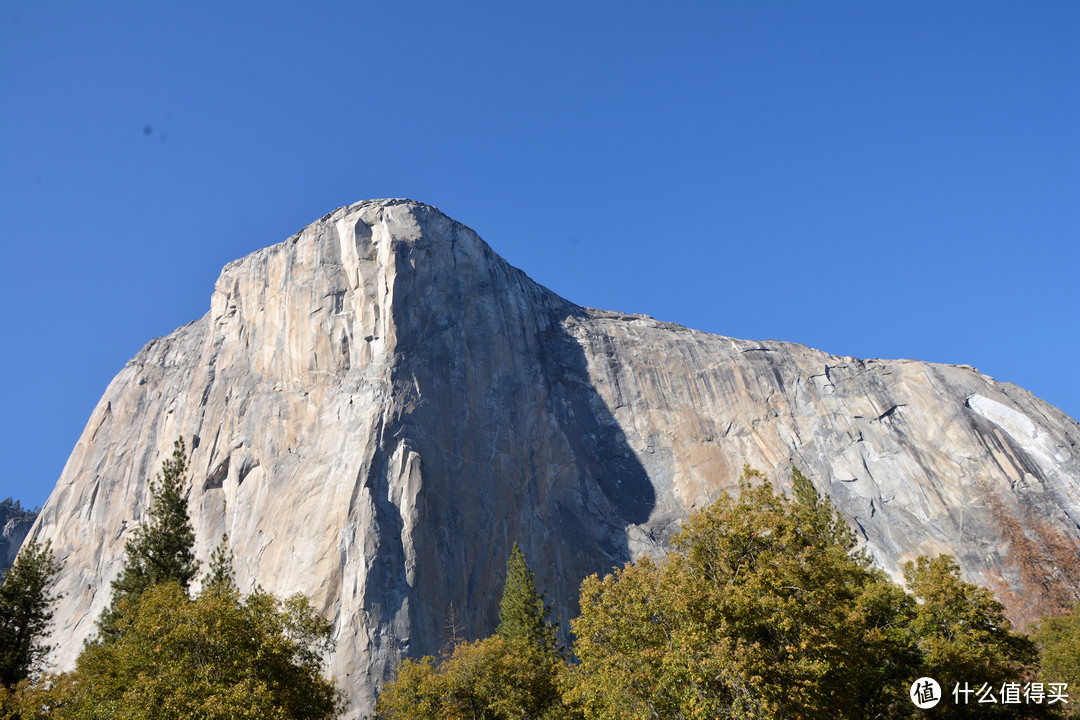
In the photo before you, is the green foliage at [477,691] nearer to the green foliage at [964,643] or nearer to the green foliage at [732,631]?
the green foliage at [732,631]

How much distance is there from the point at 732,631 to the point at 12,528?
11135 cm

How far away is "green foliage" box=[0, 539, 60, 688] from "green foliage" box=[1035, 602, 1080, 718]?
45.5 metres

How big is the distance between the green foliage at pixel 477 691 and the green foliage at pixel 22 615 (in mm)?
15265

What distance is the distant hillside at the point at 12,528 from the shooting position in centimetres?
9429

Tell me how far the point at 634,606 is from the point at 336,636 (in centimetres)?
2748

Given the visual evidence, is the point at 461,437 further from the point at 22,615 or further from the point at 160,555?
the point at 22,615

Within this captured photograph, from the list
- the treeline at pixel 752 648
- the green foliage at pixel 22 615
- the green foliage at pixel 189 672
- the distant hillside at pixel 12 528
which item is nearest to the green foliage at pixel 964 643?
the treeline at pixel 752 648

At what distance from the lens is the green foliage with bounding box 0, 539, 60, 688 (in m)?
29.5

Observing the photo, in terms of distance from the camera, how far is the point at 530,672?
29703 mm

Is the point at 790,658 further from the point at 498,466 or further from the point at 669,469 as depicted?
the point at 669,469

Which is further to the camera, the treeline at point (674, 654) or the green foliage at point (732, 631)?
the treeline at point (674, 654)

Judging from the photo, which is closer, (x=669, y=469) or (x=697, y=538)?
(x=697, y=538)

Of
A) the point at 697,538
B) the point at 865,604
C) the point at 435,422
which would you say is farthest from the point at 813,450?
the point at 697,538

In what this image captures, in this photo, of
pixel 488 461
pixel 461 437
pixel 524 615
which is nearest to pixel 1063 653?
pixel 524 615
